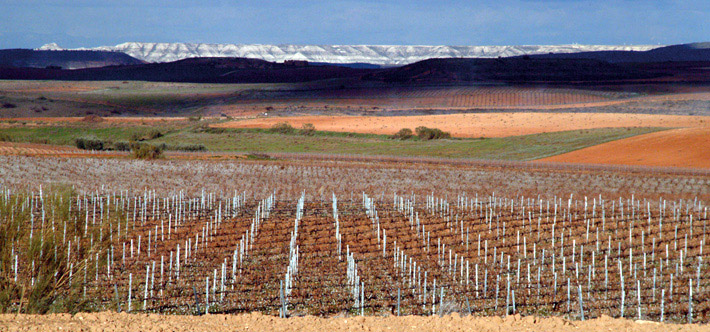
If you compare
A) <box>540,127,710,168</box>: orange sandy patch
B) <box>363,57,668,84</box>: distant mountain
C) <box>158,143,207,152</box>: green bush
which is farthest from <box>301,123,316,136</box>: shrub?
<box>363,57,668,84</box>: distant mountain

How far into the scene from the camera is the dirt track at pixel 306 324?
9.69 m

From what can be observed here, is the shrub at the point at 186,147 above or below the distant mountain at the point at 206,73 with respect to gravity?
below

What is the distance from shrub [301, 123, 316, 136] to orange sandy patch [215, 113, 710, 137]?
60.9 inches

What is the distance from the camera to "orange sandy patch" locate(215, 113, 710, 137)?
221 ft

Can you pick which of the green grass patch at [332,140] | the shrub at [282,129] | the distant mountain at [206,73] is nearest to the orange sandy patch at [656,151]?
the green grass patch at [332,140]

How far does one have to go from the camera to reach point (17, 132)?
6712 cm

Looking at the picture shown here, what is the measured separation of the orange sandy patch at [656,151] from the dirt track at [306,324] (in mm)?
35618

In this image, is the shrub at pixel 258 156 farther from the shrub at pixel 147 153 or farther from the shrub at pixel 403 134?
the shrub at pixel 403 134

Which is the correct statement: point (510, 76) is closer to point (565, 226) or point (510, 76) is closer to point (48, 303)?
point (565, 226)

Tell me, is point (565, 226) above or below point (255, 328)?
below

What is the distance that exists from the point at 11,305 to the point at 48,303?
0.75 m

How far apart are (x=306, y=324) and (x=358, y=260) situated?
8.61 m

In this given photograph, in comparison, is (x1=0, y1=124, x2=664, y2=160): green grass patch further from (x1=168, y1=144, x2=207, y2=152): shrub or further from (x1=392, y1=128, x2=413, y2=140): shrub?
(x1=168, y1=144, x2=207, y2=152): shrub

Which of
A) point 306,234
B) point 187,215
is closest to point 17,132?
point 187,215
